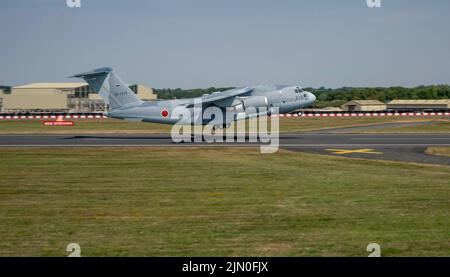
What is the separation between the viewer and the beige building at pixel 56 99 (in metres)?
102

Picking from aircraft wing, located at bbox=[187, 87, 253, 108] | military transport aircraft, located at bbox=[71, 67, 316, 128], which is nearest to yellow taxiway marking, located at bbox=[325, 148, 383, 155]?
military transport aircraft, located at bbox=[71, 67, 316, 128]

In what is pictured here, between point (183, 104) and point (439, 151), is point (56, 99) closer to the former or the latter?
point (183, 104)

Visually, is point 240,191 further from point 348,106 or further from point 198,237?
point 348,106

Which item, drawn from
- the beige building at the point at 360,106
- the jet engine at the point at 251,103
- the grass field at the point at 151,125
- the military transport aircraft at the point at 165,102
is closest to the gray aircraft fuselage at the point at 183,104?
the military transport aircraft at the point at 165,102

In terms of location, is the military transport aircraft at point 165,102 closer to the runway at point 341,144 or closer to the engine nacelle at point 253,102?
the engine nacelle at point 253,102

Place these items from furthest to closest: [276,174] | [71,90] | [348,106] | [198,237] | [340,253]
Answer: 1. [71,90]
2. [348,106]
3. [276,174]
4. [198,237]
5. [340,253]

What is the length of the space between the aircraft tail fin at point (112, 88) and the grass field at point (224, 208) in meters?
15.6

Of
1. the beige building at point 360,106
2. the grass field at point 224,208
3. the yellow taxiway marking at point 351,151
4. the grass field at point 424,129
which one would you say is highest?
the beige building at point 360,106

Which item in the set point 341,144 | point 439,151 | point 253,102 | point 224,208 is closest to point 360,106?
point 253,102

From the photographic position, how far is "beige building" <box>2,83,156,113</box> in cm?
10244

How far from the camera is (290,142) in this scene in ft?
122

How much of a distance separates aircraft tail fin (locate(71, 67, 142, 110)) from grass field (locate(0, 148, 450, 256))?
1558 centimetres

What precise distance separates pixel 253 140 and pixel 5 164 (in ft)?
59.3
